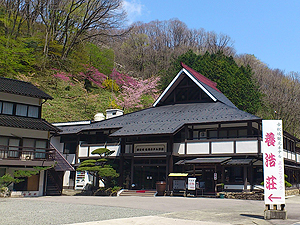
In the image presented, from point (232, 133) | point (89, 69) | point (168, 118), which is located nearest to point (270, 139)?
point (232, 133)

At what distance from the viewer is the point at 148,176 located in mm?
29141

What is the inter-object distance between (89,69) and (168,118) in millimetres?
26483

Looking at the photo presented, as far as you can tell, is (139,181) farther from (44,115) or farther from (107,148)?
(44,115)

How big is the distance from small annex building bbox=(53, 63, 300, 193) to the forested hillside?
12089mm

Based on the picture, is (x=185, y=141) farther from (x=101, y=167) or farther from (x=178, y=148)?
(x=101, y=167)

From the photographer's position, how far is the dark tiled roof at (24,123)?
80.7 ft

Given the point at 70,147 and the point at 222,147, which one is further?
the point at 70,147

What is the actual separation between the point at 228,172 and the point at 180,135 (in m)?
4.60

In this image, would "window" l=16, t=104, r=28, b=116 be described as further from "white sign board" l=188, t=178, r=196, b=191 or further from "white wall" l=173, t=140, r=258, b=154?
"white sign board" l=188, t=178, r=196, b=191

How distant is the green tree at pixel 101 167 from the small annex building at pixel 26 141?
67.2 inches

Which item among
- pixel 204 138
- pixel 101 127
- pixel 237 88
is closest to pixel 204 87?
pixel 204 138

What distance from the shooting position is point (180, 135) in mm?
28172

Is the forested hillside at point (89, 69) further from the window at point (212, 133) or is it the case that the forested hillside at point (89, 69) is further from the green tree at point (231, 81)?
the window at point (212, 133)

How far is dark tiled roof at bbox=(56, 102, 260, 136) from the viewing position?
26127 mm
